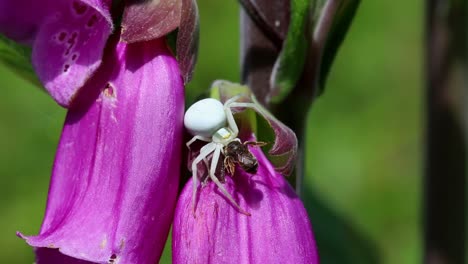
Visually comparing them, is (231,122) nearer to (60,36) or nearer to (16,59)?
(60,36)

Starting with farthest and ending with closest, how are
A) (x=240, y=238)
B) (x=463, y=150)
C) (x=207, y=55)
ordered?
(x=207, y=55), (x=463, y=150), (x=240, y=238)

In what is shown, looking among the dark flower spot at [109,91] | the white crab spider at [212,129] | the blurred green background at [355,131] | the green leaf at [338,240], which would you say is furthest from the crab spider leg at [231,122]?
the blurred green background at [355,131]

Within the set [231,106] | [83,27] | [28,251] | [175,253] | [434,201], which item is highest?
[83,27]

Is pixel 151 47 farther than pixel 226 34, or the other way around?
pixel 226 34

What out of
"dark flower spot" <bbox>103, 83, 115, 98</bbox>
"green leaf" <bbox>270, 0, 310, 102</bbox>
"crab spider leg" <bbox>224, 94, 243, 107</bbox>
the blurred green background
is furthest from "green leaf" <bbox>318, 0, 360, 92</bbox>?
the blurred green background

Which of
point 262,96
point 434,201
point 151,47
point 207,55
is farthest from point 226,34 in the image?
point 151,47

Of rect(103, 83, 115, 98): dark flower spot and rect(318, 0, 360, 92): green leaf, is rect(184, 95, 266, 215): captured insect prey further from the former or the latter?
rect(318, 0, 360, 92): green leaf

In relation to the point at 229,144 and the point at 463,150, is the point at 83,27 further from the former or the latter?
the point at 463,150
